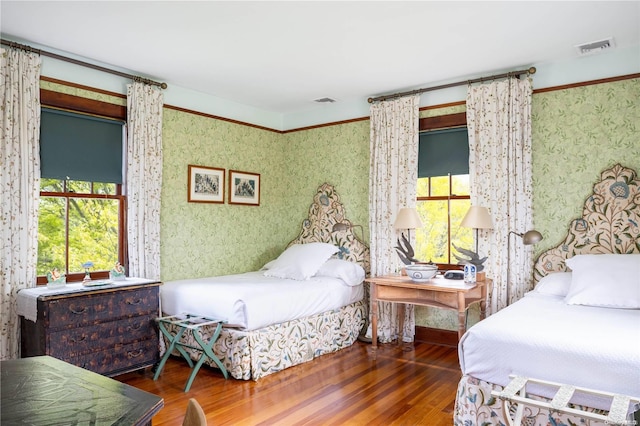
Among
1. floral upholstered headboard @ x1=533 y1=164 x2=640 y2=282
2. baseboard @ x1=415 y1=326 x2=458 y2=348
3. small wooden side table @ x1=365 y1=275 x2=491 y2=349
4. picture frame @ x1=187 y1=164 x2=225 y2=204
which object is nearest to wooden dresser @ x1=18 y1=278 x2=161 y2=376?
picture frame @ x1=187 y1=164 x2=225 y2=204

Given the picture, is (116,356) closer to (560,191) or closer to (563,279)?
(563,279)

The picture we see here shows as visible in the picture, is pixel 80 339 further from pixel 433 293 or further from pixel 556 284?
pixel 556 284

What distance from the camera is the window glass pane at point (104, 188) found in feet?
13.5

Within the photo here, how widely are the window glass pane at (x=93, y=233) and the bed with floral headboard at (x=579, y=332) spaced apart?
327 cm

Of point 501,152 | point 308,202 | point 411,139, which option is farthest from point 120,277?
point 501,152

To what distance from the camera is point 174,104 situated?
15.4 feet

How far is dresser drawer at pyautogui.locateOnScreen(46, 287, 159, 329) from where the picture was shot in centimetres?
322

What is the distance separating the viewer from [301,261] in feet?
15.7

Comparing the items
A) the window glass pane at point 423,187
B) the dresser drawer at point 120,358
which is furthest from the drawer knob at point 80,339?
the window glass pane at point 423,187

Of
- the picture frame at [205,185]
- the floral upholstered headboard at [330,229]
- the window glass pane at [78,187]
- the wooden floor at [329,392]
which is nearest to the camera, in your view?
the wooden floor at [329,392]

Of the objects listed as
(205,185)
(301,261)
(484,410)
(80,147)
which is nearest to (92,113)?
(80,147)

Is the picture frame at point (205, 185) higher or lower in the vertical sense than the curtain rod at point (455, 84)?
lower

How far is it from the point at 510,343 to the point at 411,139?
2727mm

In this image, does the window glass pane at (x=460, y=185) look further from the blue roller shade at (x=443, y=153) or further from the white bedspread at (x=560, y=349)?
the white bedspread at (x=560, y=349)
